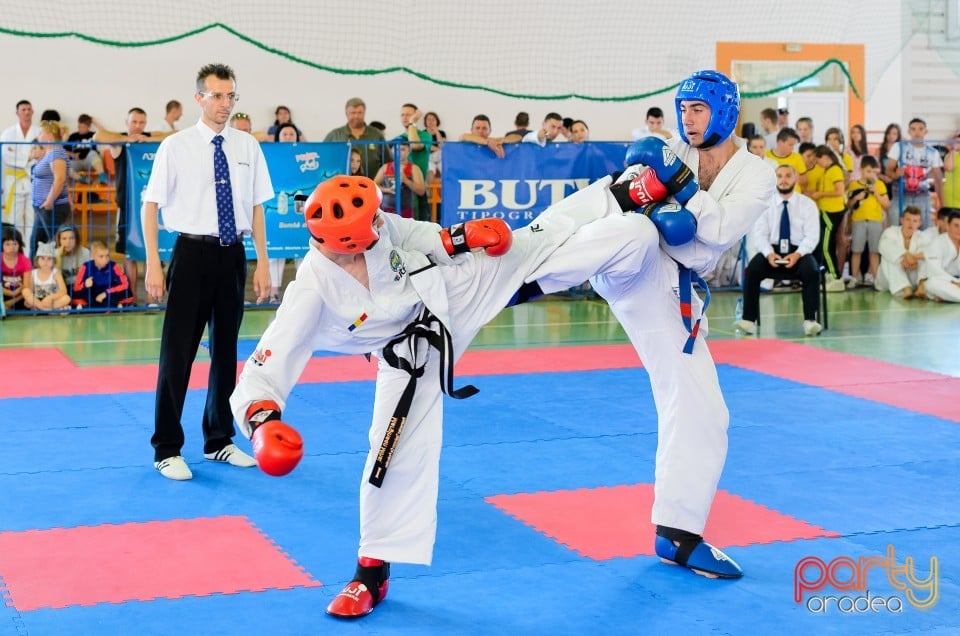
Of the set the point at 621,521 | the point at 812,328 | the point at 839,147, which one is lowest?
the point at 621,521

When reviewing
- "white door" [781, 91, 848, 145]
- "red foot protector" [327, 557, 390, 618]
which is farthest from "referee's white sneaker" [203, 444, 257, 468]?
"white door" [781, 91, 848, 145]

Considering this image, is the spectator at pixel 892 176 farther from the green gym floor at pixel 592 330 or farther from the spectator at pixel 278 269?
the spectator at pixel 278 269

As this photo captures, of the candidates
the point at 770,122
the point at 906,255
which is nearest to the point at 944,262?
the point at 906,255

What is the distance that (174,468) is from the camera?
552 centimetres

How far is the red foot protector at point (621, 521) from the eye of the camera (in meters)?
4.53

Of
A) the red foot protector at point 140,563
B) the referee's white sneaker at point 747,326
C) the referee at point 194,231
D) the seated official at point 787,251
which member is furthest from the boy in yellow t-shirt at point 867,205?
the red foot protector at point 140,563

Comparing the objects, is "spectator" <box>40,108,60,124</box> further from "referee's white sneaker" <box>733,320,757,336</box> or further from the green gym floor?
"referee's white sneaker" <box>733,320,757,336</box>

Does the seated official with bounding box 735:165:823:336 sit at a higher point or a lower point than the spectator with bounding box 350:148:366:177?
lower

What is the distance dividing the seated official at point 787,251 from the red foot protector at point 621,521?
208 inches

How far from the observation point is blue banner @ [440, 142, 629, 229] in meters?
11.6

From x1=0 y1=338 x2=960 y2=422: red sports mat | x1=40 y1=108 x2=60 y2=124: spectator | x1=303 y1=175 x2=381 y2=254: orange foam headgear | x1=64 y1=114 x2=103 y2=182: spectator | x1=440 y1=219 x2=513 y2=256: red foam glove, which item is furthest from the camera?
x1=40 y1=108 x2=60 y2=124: spectator

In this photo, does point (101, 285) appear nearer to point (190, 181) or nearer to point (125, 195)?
point (125, 195)

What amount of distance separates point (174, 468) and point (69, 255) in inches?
267

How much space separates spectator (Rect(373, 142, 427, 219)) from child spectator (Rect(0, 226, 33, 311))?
12.0 feet
